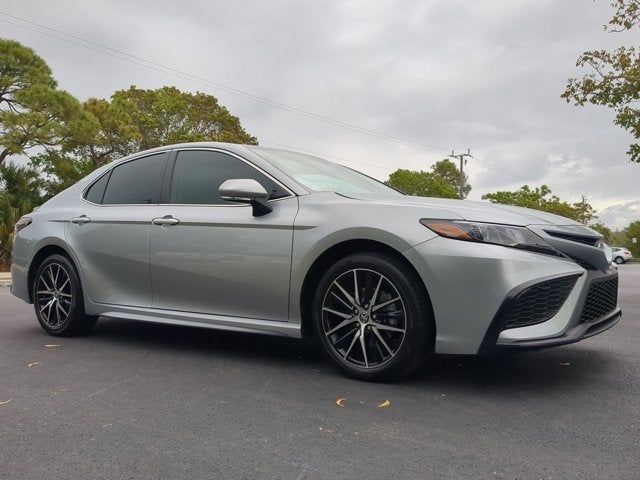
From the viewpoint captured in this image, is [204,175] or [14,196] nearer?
[204,175]

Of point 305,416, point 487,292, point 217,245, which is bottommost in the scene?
point 305,416

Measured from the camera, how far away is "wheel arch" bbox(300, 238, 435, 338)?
3.46 meters

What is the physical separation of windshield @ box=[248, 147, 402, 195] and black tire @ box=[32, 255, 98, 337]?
201 cm

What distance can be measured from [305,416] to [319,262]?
3.53 feet

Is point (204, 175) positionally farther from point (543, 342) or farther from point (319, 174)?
point (543, 342)

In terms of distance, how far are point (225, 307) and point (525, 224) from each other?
79.8 inches

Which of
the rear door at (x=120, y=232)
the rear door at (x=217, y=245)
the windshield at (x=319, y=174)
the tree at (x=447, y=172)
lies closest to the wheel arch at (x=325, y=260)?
the rear door at (x=217, y=245)

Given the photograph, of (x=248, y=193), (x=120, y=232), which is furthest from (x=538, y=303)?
(x=120, y=232)

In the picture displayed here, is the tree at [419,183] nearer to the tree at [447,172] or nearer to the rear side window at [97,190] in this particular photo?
the tree at [447,172]

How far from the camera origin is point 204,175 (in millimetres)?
4379

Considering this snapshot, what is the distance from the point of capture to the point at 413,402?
3.10 meters

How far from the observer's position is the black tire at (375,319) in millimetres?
3273

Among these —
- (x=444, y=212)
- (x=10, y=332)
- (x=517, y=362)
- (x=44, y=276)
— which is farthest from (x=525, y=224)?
(x=10, y=332)

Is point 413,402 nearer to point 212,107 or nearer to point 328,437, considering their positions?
point 328,437
